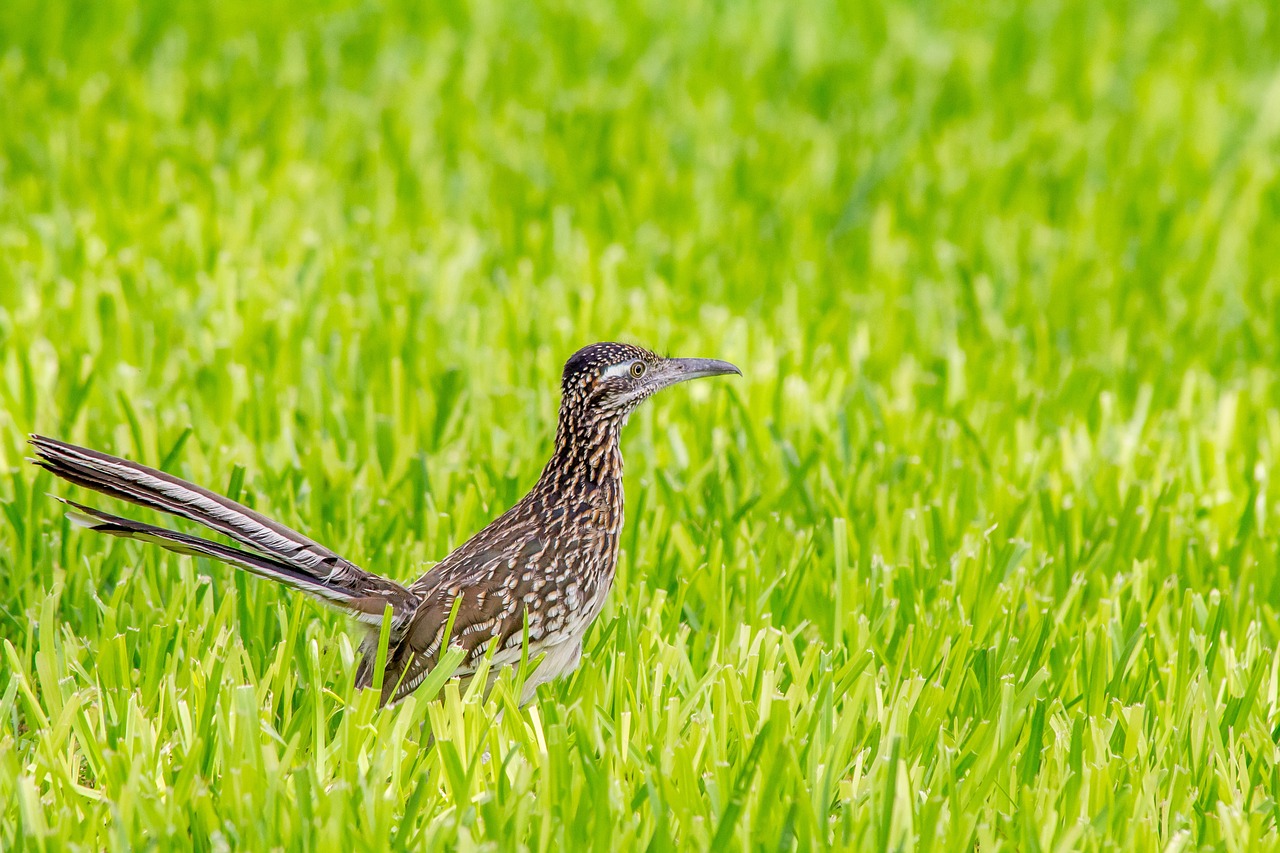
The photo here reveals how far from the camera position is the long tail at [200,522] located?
347cm

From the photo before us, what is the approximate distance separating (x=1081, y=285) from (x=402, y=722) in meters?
5.21

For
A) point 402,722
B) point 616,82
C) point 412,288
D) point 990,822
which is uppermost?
point 616,82

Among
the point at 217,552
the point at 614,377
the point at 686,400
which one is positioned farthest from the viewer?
the point at 686,400

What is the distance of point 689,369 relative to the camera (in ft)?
14.4

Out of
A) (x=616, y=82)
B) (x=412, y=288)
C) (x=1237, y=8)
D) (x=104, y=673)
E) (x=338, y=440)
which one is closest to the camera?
(x=104, y=673)

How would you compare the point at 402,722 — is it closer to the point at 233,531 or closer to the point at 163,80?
the point at 233,531

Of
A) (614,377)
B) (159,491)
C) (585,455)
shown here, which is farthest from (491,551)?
(159,491)

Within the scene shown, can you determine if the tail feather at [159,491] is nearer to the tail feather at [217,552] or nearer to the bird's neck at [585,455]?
the tail feather at [217,552]

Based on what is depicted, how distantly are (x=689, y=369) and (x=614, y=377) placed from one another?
221mm

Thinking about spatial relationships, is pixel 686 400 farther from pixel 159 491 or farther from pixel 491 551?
pixel 159 491

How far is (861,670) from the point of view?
401cm

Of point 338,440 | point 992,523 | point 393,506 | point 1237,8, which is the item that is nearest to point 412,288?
point 338,440

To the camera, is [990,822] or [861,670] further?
[861,670]

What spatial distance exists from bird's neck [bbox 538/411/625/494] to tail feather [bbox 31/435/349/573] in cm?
88
